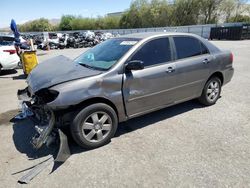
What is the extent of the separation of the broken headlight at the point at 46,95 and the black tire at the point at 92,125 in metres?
0.42

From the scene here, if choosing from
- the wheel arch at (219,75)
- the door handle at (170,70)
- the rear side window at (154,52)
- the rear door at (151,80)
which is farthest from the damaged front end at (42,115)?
the wheel arch at (219,75)

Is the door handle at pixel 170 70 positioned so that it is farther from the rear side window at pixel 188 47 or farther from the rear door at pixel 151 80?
the rear side window at pixel 188 47

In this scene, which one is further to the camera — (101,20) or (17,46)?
(101,20)

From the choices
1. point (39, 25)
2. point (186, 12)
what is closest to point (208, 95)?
point (186, 12)

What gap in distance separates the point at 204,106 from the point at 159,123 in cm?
138

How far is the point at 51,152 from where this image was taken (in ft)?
11.6

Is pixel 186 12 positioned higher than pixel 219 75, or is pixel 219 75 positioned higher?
pixel 186 12

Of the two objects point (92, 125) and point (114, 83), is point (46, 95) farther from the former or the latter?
point (114, 83)

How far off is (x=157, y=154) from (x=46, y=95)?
182 centimetres

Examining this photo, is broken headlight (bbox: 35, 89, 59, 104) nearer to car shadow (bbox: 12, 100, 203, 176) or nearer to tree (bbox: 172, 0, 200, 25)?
car shadow (bbox: 12, 100, 203, 176)

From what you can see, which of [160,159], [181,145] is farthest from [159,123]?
[160,159]

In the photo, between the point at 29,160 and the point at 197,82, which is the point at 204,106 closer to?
the point at 197,82

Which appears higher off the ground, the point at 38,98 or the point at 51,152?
the point at 38,98

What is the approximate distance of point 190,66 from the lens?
4484mm
